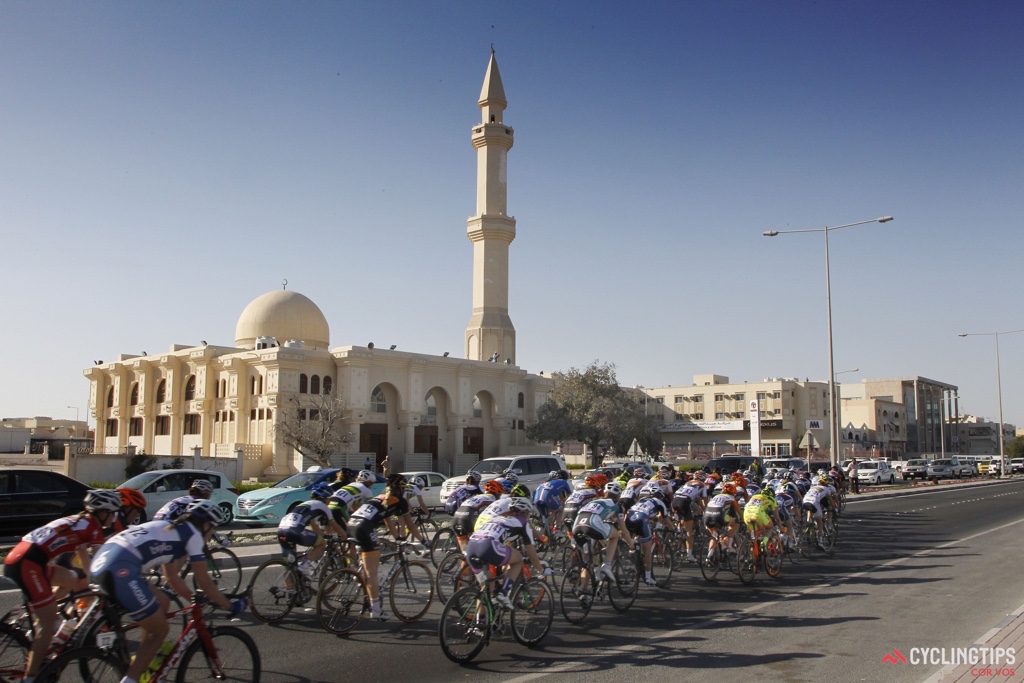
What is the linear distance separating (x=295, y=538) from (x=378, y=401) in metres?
38.4

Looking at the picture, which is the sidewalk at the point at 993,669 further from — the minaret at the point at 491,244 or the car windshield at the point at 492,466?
the minaret at the point at 491,244

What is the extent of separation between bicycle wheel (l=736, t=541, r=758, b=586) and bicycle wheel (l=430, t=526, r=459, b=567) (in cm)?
409

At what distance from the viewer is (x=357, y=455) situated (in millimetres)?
Answer: 44344

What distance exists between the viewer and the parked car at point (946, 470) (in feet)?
175

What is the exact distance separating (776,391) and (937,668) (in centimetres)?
7971

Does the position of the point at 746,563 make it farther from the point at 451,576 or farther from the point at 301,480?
the point at 301,480

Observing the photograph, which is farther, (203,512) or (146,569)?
(203,512)

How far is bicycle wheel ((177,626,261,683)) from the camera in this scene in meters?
6.12

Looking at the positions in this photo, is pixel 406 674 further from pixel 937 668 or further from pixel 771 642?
pixel 937 668

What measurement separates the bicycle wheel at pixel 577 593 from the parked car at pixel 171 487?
11.4 m

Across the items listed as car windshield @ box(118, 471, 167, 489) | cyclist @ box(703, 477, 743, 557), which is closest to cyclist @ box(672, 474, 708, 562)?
cyclist @ box(703, 477, 743, 557)

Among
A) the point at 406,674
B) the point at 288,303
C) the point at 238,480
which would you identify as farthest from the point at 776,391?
the point at 406,674

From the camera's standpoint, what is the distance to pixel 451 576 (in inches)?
407

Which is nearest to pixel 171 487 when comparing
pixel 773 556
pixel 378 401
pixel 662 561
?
pixel 662 561
